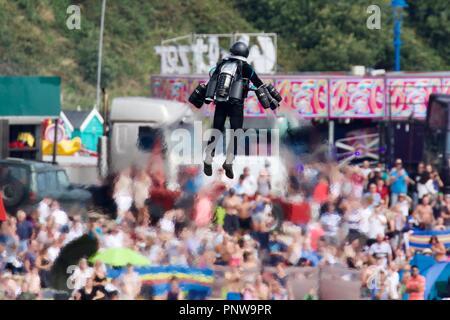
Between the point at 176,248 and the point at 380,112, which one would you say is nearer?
the point at 176,248

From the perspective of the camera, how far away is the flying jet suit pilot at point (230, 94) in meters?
14.7

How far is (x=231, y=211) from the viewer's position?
24.4m

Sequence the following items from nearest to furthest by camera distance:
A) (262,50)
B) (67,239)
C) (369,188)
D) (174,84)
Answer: (67,239) → (369,188) → (174,84) → (262,50)

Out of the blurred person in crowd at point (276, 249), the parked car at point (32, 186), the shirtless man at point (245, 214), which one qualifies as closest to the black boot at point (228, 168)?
the blurred person in crowd at point (276, 249)

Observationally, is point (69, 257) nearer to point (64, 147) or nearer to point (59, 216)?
point (59, 216)

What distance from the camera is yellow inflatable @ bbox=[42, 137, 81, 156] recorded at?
134 ft

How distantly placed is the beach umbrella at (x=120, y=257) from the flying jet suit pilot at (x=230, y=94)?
30.2ft
